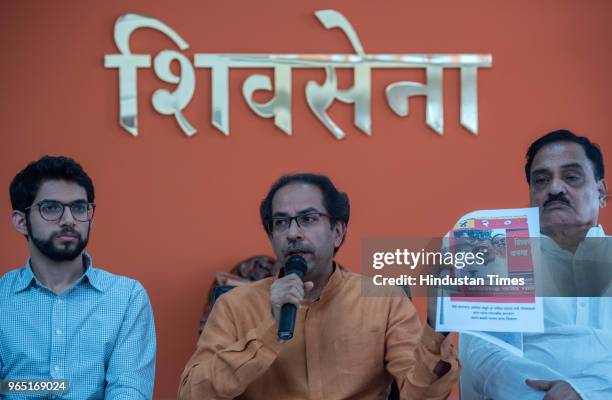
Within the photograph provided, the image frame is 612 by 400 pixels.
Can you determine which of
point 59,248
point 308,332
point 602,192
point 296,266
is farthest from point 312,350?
point 602,192

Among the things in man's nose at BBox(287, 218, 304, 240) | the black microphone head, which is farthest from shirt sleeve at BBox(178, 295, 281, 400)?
man's nose at BBox(287, 218, 304, 240)

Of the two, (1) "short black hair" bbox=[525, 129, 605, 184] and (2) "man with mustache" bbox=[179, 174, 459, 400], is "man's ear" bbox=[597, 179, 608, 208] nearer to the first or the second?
(1) "short black hair" bbox=[525, 129, 605, 184]

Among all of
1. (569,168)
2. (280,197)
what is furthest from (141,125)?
(569,168)

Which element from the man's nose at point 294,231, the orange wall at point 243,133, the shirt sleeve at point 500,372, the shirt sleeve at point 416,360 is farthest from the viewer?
the orange wall at point 243,133

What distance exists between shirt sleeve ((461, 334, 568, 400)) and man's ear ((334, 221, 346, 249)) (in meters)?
0.55

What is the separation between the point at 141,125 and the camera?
4.68 metres

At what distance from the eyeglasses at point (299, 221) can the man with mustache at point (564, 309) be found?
60 centimetres

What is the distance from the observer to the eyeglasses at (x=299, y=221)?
2.73 m

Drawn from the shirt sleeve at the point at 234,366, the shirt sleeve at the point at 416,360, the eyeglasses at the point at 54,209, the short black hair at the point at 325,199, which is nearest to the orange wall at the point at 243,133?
the short black hair at the point at 325,199

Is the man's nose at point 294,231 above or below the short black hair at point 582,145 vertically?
below

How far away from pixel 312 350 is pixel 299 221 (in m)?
0.41

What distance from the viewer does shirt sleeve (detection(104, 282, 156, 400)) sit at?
103 inches

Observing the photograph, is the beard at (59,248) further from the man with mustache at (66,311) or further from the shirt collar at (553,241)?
the shirt collar at (553,241)

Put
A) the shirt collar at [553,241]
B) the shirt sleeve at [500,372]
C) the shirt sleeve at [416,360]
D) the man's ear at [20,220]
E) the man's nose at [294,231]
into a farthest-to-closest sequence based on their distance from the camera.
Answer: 1. the man's ear at [20,220]
2. the man's nose at [294,231]
3. the shirt collar at [553,241]
4. the shirt sleeve at [500,372]
5. the shirt sleeve at [416,360]
